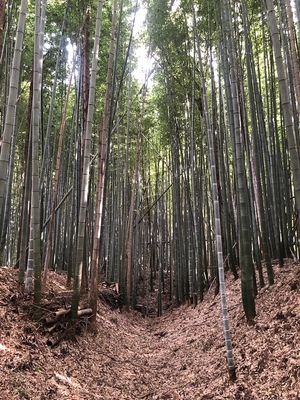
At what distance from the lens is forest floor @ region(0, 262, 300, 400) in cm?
250

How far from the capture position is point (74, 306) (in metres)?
3.64

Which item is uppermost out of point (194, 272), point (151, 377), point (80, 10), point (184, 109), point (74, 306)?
point (80, 10)

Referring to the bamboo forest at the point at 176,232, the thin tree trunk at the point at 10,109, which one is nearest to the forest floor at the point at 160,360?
the bamboo forest at the point at 176,232

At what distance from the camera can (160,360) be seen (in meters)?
4.40

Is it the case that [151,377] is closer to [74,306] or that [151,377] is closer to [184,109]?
[74,306]

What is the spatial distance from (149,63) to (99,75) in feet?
4.82

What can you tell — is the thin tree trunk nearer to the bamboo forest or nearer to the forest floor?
the bamboo forest

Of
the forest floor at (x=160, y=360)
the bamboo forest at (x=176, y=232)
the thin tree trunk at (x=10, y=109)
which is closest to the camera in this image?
the thin tree trunk at (x=10, y=109)

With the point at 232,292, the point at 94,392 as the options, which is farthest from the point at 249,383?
the point at 232,292

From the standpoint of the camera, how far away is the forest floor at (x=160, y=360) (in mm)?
2498

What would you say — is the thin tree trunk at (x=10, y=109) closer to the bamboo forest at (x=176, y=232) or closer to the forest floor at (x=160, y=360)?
the bamboo forest at (x=176, y=232)

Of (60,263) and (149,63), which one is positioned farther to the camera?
(60,263)

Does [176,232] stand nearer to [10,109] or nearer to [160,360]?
[160,360]

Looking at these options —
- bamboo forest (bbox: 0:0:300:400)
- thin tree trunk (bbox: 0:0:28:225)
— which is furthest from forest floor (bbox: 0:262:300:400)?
thin tree trunk (bbox: 0:0:28:225)
